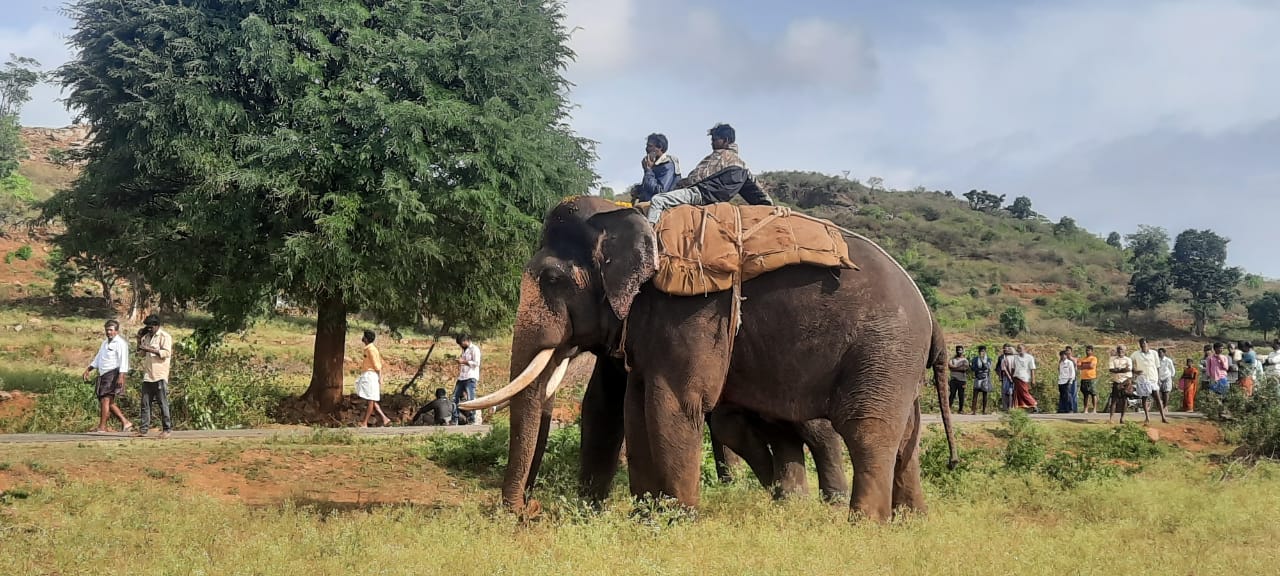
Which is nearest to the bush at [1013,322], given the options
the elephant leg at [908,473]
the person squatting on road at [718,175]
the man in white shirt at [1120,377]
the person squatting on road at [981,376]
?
the person squatting on road at [981,376]

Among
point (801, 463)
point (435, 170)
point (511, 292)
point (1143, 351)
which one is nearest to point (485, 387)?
point (511, 292)

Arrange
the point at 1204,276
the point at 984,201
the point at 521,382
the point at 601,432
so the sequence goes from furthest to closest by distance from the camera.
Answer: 1. the point at 984,201
2. the point at 1204,276
3. the point at 601,432
4. the point at 521,382

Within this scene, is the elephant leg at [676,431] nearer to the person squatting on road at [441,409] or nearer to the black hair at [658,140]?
the black hair at [658,140]

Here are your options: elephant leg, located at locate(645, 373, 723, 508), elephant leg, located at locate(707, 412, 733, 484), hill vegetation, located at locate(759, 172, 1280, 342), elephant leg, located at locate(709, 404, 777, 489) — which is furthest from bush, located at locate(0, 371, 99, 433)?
hill vegetation, located at locate(759, 172, 1280, 342)

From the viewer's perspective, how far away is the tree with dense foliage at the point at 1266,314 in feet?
158

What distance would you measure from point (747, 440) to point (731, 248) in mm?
2555

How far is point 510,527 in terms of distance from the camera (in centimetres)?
688

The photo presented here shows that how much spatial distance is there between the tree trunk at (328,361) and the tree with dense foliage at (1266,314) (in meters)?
46.1

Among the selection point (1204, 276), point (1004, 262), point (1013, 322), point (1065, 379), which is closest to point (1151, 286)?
point (1204, 276)

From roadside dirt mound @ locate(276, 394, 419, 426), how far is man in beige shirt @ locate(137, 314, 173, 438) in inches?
153

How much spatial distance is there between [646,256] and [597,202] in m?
0.80

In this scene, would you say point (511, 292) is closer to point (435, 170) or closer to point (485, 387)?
point (435, 170)

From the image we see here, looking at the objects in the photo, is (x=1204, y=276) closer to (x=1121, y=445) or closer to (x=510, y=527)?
(x=1121, y=445)

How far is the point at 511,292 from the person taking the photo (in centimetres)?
1734
